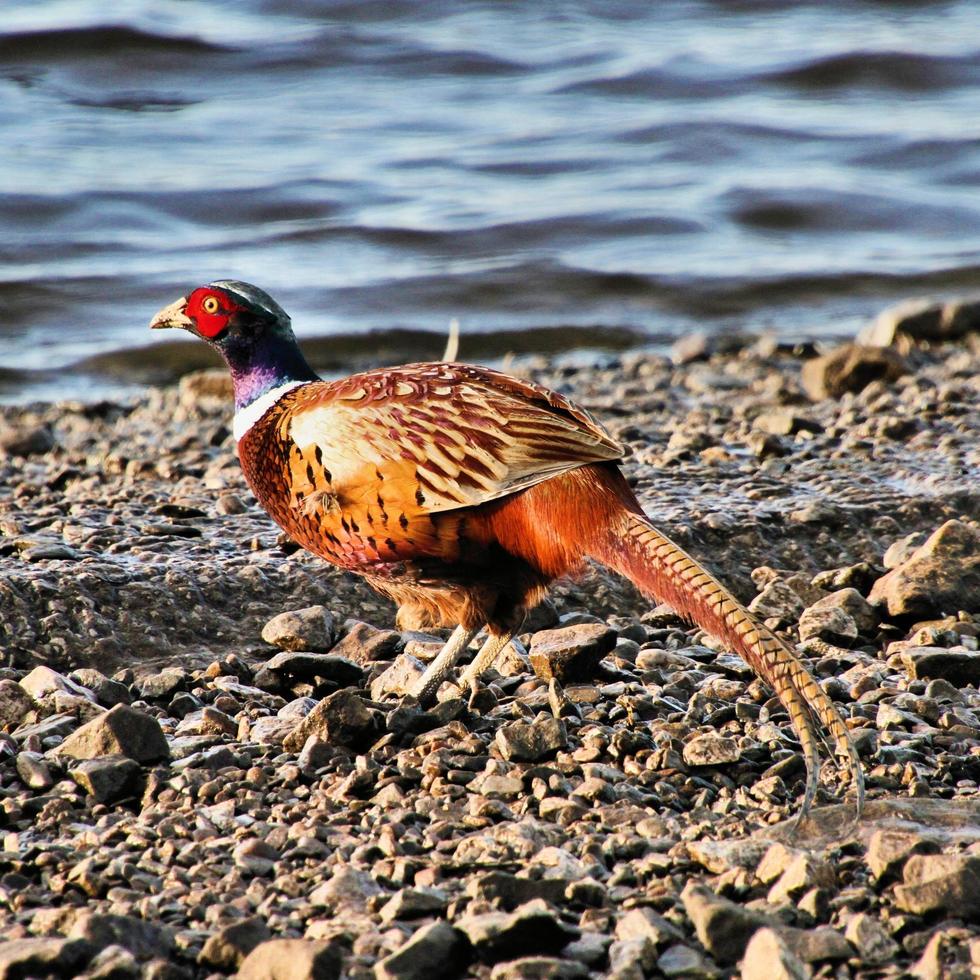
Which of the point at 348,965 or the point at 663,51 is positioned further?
the point at 663,51

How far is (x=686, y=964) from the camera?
105 inches

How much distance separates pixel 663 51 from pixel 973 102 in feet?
10.6

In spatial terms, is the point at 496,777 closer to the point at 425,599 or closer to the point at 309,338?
the point at 425,599

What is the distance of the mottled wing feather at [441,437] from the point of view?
3.83 metres

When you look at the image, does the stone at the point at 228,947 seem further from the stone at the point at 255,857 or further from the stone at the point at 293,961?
the stone at the point at 255,857

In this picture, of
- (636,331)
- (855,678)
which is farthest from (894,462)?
(636,331)

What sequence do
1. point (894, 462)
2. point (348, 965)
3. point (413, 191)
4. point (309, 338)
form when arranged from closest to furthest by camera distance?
point (348, 965) → point (894, 462) → point (309, 338) → point (413, 191)

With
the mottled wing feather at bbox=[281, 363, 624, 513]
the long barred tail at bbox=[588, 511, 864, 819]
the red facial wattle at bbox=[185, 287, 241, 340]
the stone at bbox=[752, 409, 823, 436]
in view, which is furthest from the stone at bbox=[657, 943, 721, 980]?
the stone at bbox=[752, 409, 823, 436]

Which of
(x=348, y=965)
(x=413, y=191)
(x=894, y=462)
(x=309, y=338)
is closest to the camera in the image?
(x=348, y=965)

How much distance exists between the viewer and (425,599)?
166 inches

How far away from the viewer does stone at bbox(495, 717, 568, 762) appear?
3646 mm

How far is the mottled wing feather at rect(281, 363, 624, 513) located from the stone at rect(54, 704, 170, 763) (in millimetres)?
781

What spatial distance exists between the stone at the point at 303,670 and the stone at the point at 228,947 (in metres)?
1.49

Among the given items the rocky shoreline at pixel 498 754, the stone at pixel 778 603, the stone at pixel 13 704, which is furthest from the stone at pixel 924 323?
the stone at pixel 13 704
